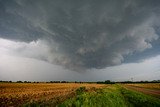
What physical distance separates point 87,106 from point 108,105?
5072mm

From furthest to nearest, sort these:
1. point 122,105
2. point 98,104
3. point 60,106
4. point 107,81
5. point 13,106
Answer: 1. point 107,81
2. point 122,105
3. point 98,104
4. point 13,106
5. point 60,106

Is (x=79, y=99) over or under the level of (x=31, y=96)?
under

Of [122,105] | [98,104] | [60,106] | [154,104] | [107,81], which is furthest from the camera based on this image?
[107,81]

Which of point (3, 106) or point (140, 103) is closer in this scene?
point (3, 106)

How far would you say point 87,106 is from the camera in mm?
20328

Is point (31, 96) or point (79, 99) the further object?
point (31, 96)

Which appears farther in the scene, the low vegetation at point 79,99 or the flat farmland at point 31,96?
the flat farmland at point 31,96

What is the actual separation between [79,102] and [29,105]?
16.8 ft

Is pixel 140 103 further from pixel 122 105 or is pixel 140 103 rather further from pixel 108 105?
pixel 108 105

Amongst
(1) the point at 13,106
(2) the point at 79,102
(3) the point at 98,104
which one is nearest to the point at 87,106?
(2) the point at 79,102

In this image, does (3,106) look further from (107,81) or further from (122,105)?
(107,81)

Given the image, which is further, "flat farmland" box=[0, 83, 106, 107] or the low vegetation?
"flat farmland" box=[0, 83, 106, 107]

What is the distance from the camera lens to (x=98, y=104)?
23.2 m

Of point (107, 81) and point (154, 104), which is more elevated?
point (107, 81)
